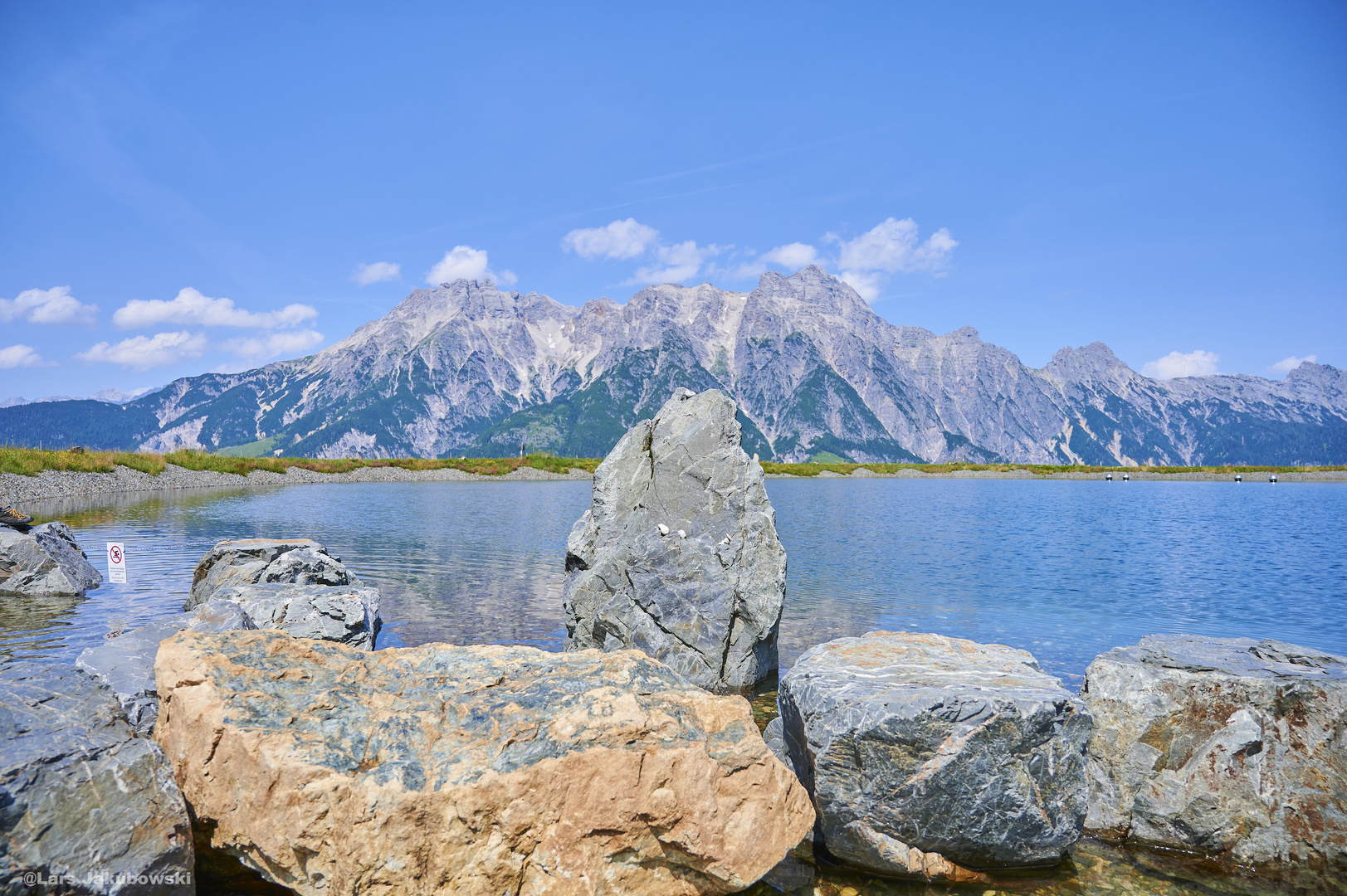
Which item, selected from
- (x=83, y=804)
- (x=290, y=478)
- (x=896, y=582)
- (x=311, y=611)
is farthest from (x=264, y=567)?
(x=290, y=478)

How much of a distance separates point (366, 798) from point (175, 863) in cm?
186

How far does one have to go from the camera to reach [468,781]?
18.9 feet

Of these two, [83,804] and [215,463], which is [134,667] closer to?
[83,804]

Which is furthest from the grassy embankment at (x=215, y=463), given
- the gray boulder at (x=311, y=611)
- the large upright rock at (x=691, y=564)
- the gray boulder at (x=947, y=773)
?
the gray boulder at (x=947, y=773)

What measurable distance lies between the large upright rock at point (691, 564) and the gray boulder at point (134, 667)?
7.83m

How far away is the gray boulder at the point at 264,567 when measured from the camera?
53.7 ft

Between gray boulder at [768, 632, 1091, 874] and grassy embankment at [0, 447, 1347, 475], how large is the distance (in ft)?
231

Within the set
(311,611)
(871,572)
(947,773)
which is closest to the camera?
(947,773)

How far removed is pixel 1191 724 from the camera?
8.39 m

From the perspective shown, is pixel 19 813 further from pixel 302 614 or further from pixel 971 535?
pixel 971 535

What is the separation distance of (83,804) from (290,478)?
114985 mm

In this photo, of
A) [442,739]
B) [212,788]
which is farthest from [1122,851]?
[212,788]

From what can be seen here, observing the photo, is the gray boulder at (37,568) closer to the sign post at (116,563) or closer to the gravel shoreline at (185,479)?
the sign post at (116,563)

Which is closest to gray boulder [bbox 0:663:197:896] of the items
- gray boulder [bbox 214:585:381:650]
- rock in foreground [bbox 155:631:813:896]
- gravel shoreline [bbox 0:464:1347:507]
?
rock in foreground [bbox 155:631:813:896]
